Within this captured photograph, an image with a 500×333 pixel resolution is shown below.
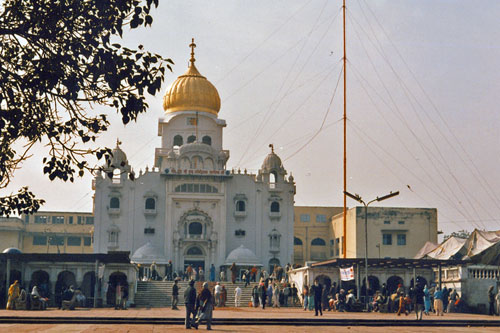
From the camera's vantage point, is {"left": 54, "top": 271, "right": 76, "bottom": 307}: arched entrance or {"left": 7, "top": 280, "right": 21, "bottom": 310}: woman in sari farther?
{"left": 54, "top": 271, "right": 76, "bottom": 307}: arched entrance

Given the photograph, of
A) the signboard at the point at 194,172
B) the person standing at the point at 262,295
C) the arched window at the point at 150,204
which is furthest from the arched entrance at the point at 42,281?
the signboard at the point at 194,172

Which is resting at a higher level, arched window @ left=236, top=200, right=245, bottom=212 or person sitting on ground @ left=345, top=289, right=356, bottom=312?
arched window @ left=236, top=200, right=245, bottom=212

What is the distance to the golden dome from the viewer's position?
6969cm

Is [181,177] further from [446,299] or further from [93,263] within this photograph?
[446,299]

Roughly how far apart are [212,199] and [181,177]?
317 centimetres

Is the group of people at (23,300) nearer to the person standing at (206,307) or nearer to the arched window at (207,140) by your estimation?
the person standing at (206,307)

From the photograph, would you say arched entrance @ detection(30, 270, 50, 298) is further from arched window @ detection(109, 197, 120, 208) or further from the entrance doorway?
the entrance doorway

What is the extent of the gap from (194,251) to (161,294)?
1774cm

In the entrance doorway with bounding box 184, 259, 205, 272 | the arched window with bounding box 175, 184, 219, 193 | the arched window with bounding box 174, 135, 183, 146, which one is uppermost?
the arched window with bounding box 174, 135, 183, 146

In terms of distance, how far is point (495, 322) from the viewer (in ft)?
90.9

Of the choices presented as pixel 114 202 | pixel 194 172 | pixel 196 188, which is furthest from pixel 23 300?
pixel 196 188

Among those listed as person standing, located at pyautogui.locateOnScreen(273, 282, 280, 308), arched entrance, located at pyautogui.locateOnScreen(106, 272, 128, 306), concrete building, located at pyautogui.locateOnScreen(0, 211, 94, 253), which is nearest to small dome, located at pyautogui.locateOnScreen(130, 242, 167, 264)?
arched entrance, located at pyautogui.locateOnScreen(106, 272, 128, 306)

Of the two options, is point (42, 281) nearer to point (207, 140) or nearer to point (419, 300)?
point (419, 300)

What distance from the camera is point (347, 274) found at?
38.7m
